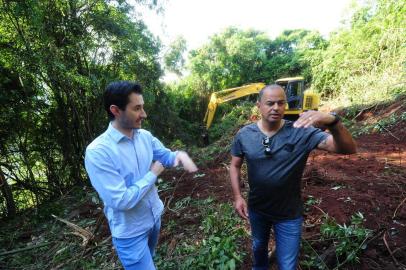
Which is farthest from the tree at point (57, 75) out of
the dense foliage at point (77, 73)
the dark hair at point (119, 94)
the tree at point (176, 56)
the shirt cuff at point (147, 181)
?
the shirt cuff at point (147, 181)

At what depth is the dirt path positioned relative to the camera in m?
3.00

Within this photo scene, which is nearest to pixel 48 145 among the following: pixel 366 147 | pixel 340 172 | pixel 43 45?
pixel 43 45

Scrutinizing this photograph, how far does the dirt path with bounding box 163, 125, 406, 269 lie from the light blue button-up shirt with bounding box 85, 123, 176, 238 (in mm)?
1699

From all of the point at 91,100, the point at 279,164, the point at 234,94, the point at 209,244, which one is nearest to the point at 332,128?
the point at 279,164

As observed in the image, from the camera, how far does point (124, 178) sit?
1.96 meters

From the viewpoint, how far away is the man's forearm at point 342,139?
186cm

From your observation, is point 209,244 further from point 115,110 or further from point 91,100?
point 91,100

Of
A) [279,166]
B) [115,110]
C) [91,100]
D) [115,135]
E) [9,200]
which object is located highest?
[91,100]

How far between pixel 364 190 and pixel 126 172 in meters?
3.61

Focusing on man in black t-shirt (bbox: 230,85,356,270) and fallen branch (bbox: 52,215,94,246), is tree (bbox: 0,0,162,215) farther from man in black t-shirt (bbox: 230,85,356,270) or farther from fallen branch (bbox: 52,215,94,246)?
man in black t-shirt (bbox: 230,85,356,270)

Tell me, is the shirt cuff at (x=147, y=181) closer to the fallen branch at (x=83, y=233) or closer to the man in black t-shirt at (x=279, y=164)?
the man in black t-shirt at (x=279, y=164)

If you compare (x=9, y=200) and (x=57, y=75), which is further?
(x=9, y=200)

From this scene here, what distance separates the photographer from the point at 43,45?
6383mm

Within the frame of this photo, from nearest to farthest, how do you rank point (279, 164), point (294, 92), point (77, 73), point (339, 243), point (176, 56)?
1. point (279, 164)
2. point (339, 243)
3. point (77, 73)
4. point (294, 92)
5. point (176, 56)
